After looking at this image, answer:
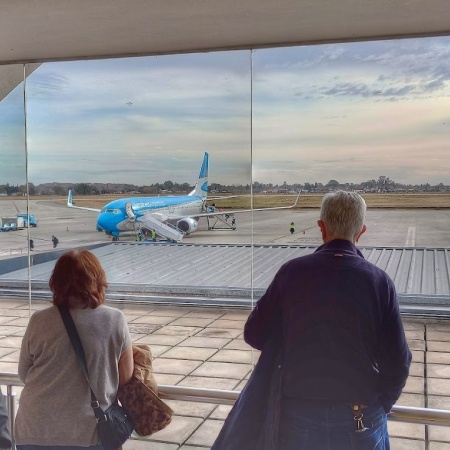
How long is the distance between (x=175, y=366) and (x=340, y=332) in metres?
3.99

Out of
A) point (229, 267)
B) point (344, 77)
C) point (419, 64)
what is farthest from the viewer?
point (229, 267)

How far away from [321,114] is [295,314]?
2103mm

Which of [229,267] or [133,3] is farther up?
[133,3]

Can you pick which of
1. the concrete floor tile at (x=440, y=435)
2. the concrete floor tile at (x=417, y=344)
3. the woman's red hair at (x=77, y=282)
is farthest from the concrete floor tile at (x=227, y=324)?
the woman's red hair at (x=77, y=282)

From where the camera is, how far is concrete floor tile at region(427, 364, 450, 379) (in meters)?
4.45

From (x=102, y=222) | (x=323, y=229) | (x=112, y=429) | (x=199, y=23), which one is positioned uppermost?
(x=199, y=23)

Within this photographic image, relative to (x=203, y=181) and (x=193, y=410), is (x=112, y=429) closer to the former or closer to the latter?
(x=193, y=410)

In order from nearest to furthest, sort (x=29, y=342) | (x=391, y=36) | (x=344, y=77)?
(x=29, y=342), (x=391, y=36), (x=344, y=77)

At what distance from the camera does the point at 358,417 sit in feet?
3.43

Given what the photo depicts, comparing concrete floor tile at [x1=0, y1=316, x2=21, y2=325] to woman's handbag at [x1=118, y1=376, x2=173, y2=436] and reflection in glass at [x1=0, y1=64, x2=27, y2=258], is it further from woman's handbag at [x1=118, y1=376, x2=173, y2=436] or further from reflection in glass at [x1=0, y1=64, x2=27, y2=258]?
woman's handbag at [x1=118, y1=376, x2=173, y2=436]

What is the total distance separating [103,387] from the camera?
125 centimetres

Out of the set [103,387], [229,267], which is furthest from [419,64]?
[229,267]

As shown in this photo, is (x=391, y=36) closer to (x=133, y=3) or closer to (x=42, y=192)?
(x=133, y=3)

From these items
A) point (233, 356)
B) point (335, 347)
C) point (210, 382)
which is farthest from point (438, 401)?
point (335, 347)
